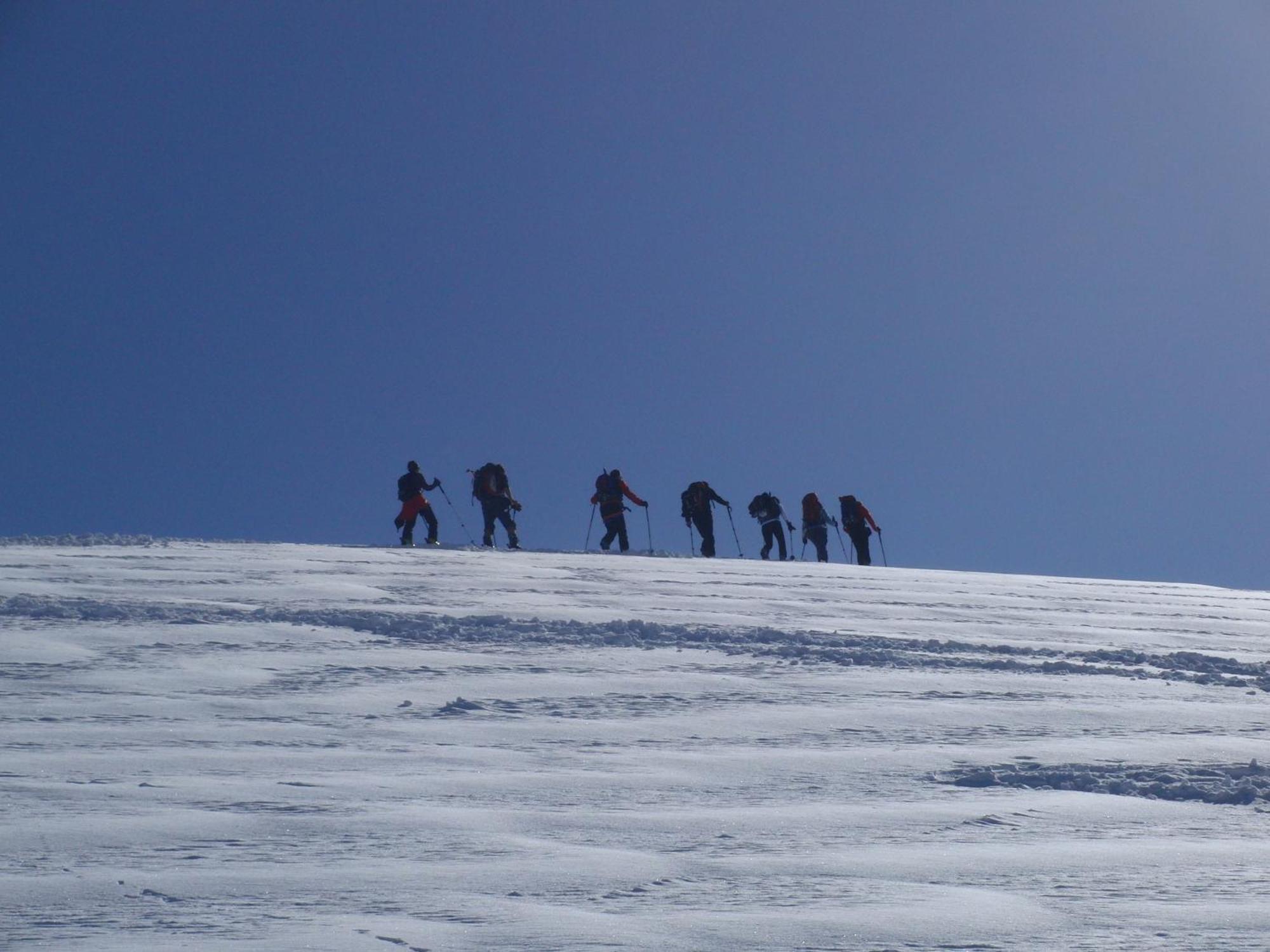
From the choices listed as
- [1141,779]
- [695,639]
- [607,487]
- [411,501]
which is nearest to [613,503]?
[607,487]

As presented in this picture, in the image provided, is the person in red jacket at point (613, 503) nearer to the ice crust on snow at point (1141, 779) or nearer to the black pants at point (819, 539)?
the black pants at point (819, 539)

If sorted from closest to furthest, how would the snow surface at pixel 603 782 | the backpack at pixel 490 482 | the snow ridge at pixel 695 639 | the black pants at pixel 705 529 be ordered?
the snow surface at pixel 603 782, the snow ridge at pixel 695 639, the backpack at pixel 490 482, the black pants at pixel 705 529

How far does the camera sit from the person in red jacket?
20.3 metres

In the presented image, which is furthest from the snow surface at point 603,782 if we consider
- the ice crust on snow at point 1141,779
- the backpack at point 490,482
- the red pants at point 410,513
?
the backpack at point 490,482

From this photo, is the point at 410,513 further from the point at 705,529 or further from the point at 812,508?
the point at 812,508

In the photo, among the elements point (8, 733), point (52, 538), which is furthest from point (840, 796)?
point (52, 538)

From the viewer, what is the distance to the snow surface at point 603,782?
3.27 meters

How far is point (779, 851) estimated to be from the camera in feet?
12.7

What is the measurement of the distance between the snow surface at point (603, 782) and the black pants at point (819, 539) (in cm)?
1184

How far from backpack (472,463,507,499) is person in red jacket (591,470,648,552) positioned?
4.64 feet

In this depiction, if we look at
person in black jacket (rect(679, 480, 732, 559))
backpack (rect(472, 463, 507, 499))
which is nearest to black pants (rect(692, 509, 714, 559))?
person in black jacket (rect(679, 480, 732, 559))

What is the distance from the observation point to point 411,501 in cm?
1842

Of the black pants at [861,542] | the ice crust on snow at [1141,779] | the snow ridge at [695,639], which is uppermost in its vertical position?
the black pants at [861,542]

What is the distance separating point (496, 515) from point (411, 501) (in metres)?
1.79
